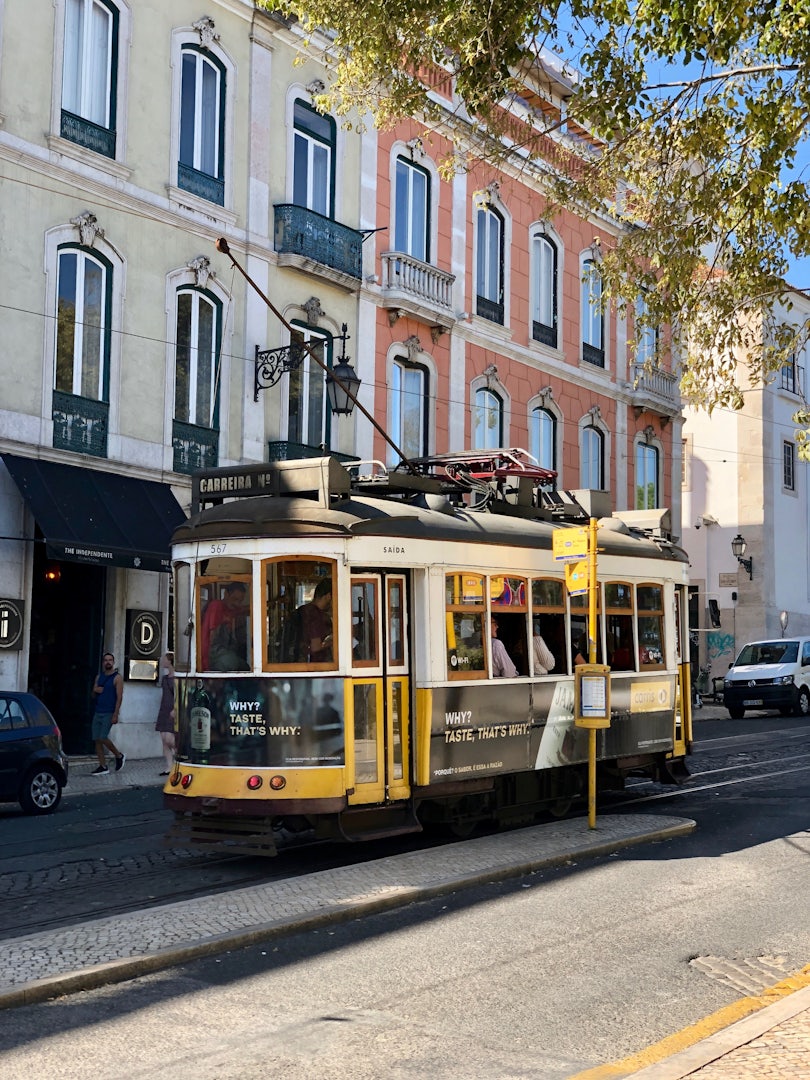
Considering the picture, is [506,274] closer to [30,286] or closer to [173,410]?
[173,410]

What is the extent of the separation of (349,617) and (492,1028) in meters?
4.98

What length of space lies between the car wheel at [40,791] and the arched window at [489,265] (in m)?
16.4

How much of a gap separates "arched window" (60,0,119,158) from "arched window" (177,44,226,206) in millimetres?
1516

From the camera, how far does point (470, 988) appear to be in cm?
753

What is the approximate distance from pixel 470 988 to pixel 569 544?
19.5ft

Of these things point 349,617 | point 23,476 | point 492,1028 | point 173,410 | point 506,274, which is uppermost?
point 506,274

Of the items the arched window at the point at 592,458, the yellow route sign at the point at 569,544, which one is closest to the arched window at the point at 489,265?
the arched window at the point at 592,458

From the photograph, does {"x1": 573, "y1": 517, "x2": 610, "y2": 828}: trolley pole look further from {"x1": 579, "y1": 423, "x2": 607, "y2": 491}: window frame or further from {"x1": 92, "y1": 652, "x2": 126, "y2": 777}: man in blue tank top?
{"x1": 579, "y1": 423, "x2": 607, "y2": 491}: window frame

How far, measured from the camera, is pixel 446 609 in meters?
12.1

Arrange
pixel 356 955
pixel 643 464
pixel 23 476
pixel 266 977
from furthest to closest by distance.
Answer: pixel 643 464
pixel 23 476
pixel 356 955
pixel 266 977

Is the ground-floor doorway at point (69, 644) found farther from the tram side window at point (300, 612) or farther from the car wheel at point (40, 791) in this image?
the tram side window at point (300, 612)

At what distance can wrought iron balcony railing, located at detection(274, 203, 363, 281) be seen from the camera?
24.1 meters

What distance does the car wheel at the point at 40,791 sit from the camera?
50.1 ft

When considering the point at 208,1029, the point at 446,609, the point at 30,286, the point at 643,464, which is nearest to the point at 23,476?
the point at 30,286
